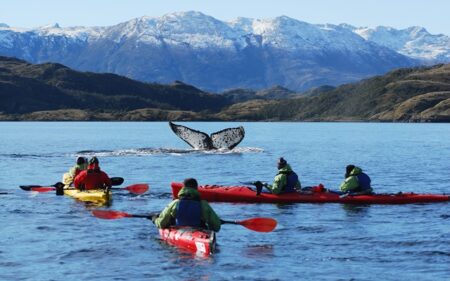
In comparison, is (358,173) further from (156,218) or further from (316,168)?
(316,168)

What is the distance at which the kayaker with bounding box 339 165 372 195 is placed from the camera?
1642 inches

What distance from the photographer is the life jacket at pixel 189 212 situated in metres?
28.5

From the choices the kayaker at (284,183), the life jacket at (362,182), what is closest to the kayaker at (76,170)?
the kayaker at (284,183)

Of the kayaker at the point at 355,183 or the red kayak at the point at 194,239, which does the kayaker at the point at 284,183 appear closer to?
the kayaker at the point at 355,183

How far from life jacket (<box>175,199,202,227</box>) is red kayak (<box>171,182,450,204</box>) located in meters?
13.6

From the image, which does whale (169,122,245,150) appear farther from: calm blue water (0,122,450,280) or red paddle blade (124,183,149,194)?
red paddle blade (124,183,149,194)

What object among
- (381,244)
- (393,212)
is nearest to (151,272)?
(381,244)

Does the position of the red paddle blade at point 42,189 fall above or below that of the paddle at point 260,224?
below

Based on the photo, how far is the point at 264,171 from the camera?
76188 millimetres

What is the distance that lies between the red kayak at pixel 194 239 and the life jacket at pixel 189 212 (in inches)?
10.9

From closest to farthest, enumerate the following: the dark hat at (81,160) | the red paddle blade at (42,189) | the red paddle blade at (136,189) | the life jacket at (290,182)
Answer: the life jacket at (290,182) → the dark hat at (81,160) → the red paddle blade at (42,189) → the red paddle blade at (136,189)

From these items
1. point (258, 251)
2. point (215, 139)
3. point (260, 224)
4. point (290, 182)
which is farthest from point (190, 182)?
point (215, 139)

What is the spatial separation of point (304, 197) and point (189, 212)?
14.5m

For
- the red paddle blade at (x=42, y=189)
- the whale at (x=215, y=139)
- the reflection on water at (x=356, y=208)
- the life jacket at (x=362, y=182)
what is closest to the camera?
the reflection on water at (x=356, y=208)
